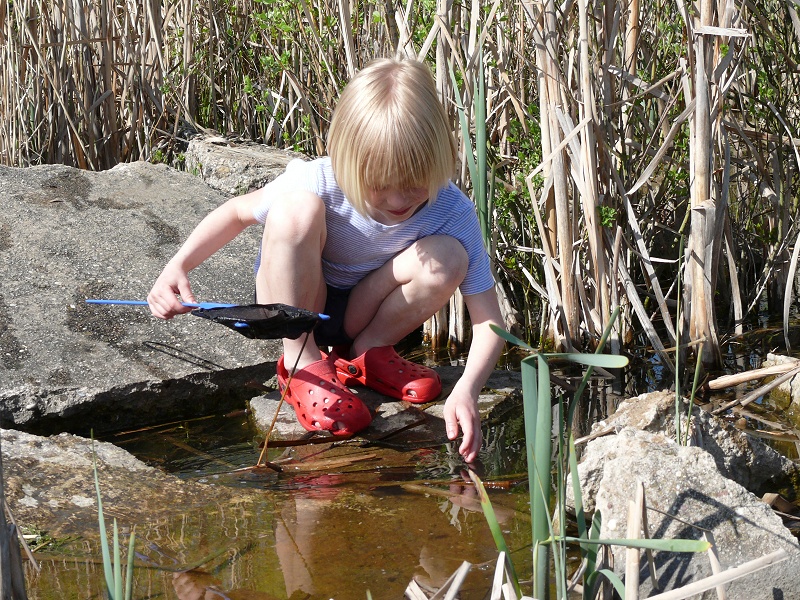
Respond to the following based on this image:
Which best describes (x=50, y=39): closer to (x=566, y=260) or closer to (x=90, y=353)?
(x=90, y=353)

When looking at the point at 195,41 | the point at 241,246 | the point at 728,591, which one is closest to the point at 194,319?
the point at 241,246

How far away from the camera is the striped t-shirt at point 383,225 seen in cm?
216

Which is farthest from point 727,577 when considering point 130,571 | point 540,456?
point 130,571

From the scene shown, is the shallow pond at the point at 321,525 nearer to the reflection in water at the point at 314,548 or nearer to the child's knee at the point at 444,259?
the reflection in water at the point at 314,548

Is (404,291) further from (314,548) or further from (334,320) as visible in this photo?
(314,548)

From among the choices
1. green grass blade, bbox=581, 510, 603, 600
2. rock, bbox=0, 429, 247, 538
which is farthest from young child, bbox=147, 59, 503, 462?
green grass blade, bbox=581, 510, 603, 600

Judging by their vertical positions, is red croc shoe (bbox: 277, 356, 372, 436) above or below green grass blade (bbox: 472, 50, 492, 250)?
below

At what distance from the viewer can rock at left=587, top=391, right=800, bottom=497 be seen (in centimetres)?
176

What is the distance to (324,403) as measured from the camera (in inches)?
82.2

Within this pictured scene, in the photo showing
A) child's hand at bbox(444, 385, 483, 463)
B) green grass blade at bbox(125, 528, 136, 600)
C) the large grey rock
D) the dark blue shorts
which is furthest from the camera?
the dark blue shorts

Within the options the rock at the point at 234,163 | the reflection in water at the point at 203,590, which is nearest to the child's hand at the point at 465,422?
the reflection in water at the point at 203,590

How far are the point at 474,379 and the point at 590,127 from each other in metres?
0.79

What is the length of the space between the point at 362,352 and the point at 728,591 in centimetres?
120

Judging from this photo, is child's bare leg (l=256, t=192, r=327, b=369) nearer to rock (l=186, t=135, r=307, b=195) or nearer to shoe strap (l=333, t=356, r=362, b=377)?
shoe strap (l=333, t=356, r=362, b=377)
